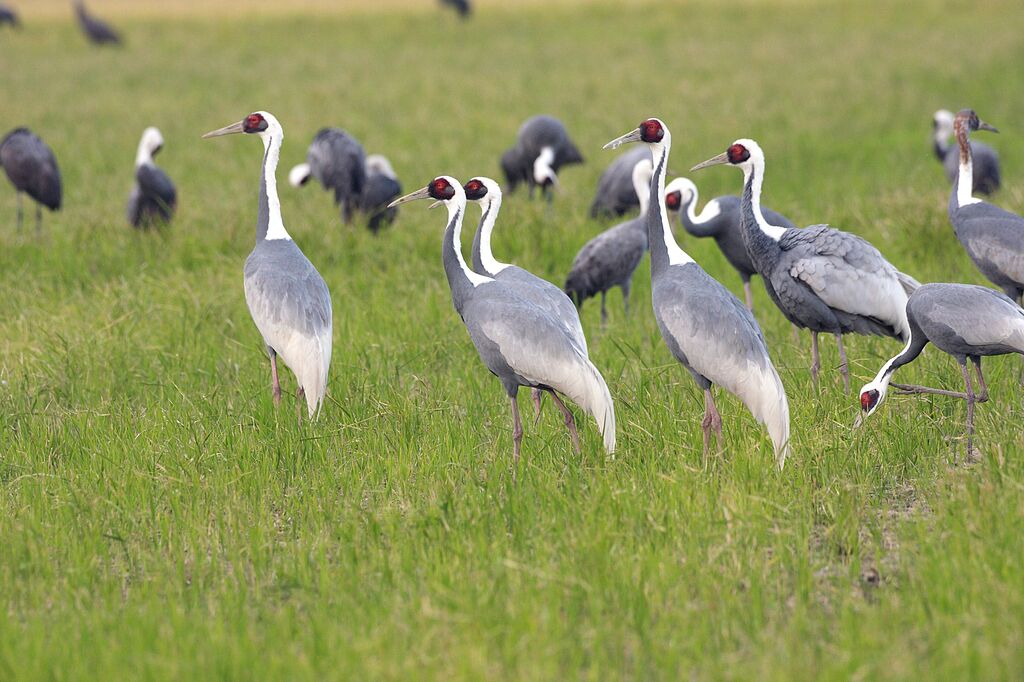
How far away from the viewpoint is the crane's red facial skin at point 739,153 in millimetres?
6410

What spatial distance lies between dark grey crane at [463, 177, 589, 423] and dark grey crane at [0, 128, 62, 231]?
5740 mm

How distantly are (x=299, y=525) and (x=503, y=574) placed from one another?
42.5 inches

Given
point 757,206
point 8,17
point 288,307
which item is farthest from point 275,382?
point 8,17

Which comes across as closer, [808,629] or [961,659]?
[961,659]

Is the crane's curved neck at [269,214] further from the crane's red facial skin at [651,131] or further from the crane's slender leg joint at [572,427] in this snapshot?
the crane's slender leg joint at [572,427]

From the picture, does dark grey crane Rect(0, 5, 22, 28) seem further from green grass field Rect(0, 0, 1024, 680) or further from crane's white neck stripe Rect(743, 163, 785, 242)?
crane's white neck stripe Rect(743, 163, 785, 242)

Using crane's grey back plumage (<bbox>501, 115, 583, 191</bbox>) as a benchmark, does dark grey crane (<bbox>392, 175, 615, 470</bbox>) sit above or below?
below

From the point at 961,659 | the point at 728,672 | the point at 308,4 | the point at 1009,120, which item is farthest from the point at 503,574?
the point at 308,4

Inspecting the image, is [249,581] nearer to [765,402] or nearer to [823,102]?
[765,402]

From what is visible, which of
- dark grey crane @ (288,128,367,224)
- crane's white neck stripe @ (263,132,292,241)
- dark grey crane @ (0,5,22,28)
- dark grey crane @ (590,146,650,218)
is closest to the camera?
crane's white neck stripe @ (263,132,292,241)

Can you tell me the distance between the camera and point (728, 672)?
10.7ft

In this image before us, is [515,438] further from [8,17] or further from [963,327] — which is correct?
[8,17]

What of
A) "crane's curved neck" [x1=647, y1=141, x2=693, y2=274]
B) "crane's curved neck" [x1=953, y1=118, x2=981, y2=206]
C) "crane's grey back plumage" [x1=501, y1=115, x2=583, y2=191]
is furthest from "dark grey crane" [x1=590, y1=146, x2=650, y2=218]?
"crane's curved neck" [x1=647, y1=141, x2=693, y2=274]

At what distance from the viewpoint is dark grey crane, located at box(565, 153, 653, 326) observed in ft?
26.2
